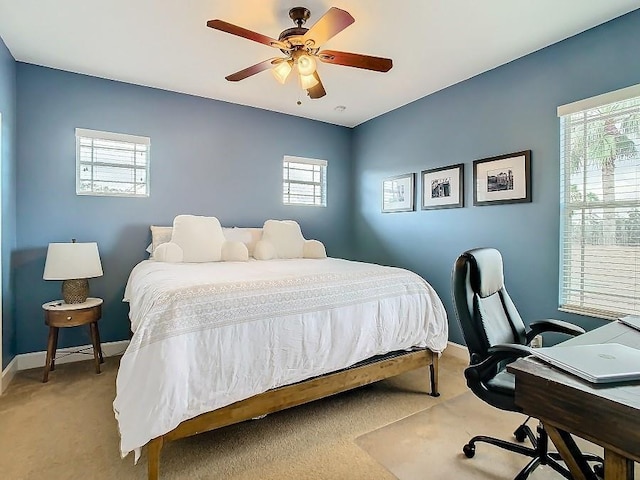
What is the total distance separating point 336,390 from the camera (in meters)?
2.19

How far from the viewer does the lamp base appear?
2938 millimetres

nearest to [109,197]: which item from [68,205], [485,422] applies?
[68,205]

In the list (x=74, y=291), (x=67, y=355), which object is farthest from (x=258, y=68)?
(x=67, y=355)

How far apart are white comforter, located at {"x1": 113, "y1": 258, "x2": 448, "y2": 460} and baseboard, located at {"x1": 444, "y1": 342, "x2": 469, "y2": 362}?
101 cm

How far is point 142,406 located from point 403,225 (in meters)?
3.29

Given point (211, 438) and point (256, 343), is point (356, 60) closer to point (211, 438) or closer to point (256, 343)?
point (256, 343)

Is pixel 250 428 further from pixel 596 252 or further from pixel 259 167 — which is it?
pixel 259 167

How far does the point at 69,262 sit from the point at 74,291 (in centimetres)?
31

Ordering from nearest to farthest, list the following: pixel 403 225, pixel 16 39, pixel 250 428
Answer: pixel 250 428
pixel 16 39
pixel 403 225

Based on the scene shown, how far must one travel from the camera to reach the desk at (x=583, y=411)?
768mm

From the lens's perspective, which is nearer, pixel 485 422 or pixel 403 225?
pixel 485 422

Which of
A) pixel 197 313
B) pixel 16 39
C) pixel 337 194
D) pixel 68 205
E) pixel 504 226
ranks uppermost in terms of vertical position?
pixel 16 39

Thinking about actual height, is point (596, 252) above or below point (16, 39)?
below

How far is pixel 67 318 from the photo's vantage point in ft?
9.15
